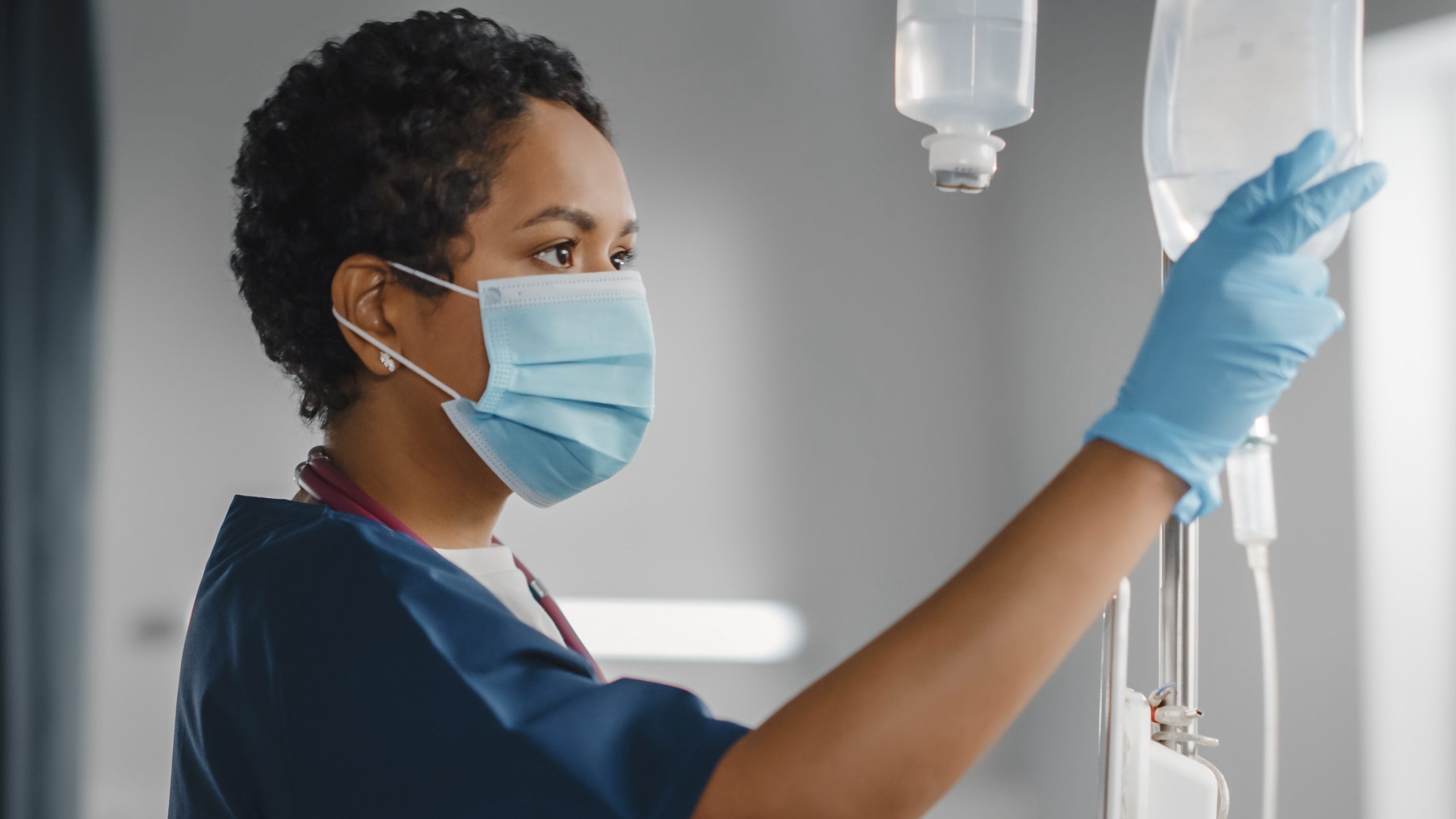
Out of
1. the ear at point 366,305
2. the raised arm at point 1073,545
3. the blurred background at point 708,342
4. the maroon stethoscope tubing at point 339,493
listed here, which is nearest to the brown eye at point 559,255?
the ear at point 366,305

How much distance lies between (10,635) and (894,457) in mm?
1606

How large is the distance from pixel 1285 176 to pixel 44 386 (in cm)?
206

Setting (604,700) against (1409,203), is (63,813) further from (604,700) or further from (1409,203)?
(1409,203)

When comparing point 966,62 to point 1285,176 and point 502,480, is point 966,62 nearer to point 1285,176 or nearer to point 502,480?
point 1285,176

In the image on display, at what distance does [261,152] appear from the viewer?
83 centimetres

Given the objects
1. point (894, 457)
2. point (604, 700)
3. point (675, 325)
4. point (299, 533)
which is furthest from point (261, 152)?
point (894, 457)

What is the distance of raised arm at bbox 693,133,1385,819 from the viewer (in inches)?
18.6

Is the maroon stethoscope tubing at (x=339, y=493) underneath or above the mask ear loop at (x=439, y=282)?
underneath

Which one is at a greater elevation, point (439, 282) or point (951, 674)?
point (439, 282)

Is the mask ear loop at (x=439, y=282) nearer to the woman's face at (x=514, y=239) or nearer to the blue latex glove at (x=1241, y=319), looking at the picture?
the woman's face at (x=514, y=239)

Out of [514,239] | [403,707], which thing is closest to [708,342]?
[514,239]

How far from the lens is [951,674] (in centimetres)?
47

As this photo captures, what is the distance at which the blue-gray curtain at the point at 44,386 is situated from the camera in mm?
1786

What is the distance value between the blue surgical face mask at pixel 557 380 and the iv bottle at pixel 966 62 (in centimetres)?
28
